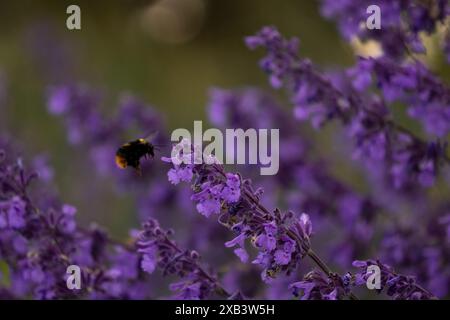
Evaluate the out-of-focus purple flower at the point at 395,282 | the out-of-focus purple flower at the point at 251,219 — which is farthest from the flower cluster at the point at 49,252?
the out-of-focus purple flower at the point at 395,282

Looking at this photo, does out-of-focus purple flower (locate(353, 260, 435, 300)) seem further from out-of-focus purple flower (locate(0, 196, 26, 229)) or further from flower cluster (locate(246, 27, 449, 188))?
out-of-focus purple flower (locate(0, 196, 26, 229))

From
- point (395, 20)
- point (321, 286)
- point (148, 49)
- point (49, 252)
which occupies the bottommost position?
point (321, 286)

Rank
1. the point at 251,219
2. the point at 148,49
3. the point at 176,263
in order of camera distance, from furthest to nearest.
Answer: the point at 148,49 < the point at 176,263 < the point at 251,219

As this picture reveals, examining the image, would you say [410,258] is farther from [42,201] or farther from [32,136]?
[32,136]

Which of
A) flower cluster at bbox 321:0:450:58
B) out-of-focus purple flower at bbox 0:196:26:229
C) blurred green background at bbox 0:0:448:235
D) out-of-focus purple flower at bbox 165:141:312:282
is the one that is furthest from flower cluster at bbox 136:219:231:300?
blurred green background at bbox 0:0:448:235

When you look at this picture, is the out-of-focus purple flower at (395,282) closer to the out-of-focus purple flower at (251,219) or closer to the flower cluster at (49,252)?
the out-of-focus purple flower at (251,219)

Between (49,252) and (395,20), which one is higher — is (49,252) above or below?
below

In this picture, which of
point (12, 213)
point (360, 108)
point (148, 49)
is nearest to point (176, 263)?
point (12, 213)

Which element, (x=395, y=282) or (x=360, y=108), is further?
(x=360, y=108)

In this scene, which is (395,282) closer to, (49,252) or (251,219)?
(251,219)

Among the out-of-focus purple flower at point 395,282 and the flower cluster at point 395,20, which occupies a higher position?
the flower cluster at point 395,20
